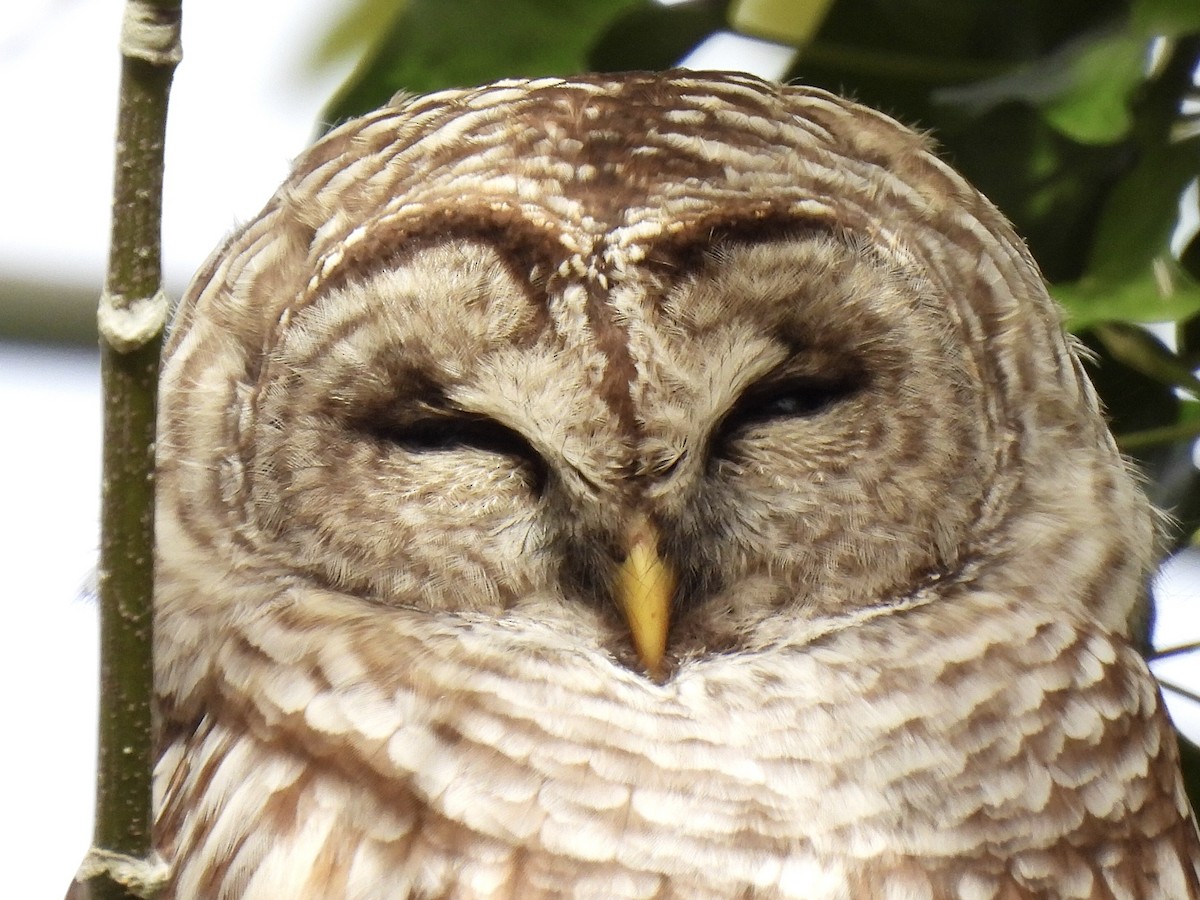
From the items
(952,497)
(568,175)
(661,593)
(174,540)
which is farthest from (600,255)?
(174,540)

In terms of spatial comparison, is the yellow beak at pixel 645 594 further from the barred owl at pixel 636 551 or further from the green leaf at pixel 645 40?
the green leaf at pixel 645 40

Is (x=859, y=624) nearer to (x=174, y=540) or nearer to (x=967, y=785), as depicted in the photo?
(x=967, y=785)

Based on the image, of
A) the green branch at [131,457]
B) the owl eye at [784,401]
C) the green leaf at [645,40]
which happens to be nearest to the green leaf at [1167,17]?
the owl eye at [784,401]

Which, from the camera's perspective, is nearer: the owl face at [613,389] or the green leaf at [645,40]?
the owl face at [613,389]

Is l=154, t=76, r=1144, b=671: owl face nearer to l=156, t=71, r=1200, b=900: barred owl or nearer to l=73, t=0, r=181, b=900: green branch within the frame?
l=156, t=71, r=1200, b=900: barred owl

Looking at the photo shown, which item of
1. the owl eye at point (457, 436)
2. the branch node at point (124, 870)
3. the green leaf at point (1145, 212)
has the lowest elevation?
the branch node at point (124, 870)

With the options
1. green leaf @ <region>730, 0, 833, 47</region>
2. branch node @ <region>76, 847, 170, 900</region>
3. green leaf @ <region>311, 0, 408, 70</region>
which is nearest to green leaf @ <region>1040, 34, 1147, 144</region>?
green leaf @ <region>730, 0, 833, 47</region>

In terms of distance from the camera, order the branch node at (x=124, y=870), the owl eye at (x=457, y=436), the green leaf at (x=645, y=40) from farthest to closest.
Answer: the green leaf at (x=645, y=40) < the owl eye at (x=457, y=436) < the branch node at (x=124, y=870)

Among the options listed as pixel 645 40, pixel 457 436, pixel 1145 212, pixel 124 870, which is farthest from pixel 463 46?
pixel 124 870
